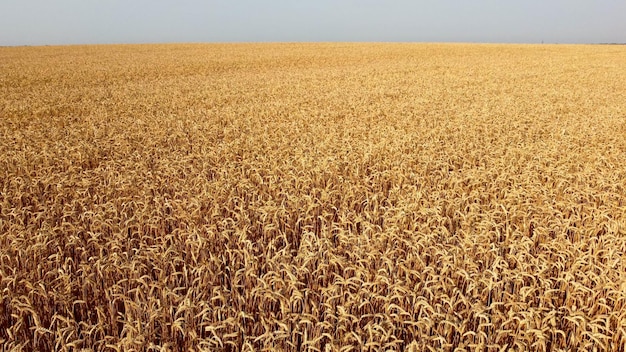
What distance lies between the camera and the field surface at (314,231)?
259 cm

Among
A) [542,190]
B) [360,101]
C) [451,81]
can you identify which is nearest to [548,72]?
[451,81]

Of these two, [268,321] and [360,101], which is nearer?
[268,321]

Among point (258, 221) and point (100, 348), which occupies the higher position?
point (258, 221)

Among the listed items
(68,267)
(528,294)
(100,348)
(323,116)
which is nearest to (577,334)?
(528,294)

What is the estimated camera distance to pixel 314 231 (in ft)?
13.5

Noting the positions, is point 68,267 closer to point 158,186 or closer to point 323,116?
point 158,186

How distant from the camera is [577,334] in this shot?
252cm

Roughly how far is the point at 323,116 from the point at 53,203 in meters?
6.73

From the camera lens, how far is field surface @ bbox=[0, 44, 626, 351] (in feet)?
8.48

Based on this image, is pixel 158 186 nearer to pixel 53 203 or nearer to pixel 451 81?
pixel 53 203

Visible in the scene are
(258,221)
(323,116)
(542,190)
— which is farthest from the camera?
(323,116)

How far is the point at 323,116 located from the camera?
10414 mm

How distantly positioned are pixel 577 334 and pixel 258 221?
247cm

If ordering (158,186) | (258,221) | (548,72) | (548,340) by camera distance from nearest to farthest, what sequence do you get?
1. (548,340)
2. (258,221)
3. (158,186)
4. (548,72)
